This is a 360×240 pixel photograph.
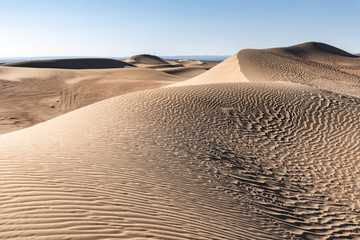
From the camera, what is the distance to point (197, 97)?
12555 millimetres

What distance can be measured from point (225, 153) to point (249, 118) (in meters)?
3.46

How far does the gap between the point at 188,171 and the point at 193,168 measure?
0.27m

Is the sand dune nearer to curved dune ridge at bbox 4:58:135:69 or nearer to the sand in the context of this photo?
the sand

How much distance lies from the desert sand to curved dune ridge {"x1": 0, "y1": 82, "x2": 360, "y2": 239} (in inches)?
1.0

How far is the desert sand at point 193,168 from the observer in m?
3.95

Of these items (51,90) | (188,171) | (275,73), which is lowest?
(188,171)

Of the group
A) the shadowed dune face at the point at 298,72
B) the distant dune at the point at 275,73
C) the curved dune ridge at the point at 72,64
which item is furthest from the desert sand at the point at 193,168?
the curved dune ridge at the point at 72,64

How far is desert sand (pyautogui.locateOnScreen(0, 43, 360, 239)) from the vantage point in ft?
13.0

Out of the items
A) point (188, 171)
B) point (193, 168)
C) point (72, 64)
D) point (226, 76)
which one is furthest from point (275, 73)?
point (72, 64)

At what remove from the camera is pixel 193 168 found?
6.71 metres

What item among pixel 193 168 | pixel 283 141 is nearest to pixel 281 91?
pixel 283 141

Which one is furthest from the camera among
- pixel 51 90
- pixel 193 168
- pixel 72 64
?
pixel 72 64

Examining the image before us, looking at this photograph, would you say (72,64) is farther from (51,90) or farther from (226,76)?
(226,76)

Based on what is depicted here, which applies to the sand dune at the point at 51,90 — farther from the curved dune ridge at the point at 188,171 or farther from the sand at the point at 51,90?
the curved dune ridge at the point at 188,171
